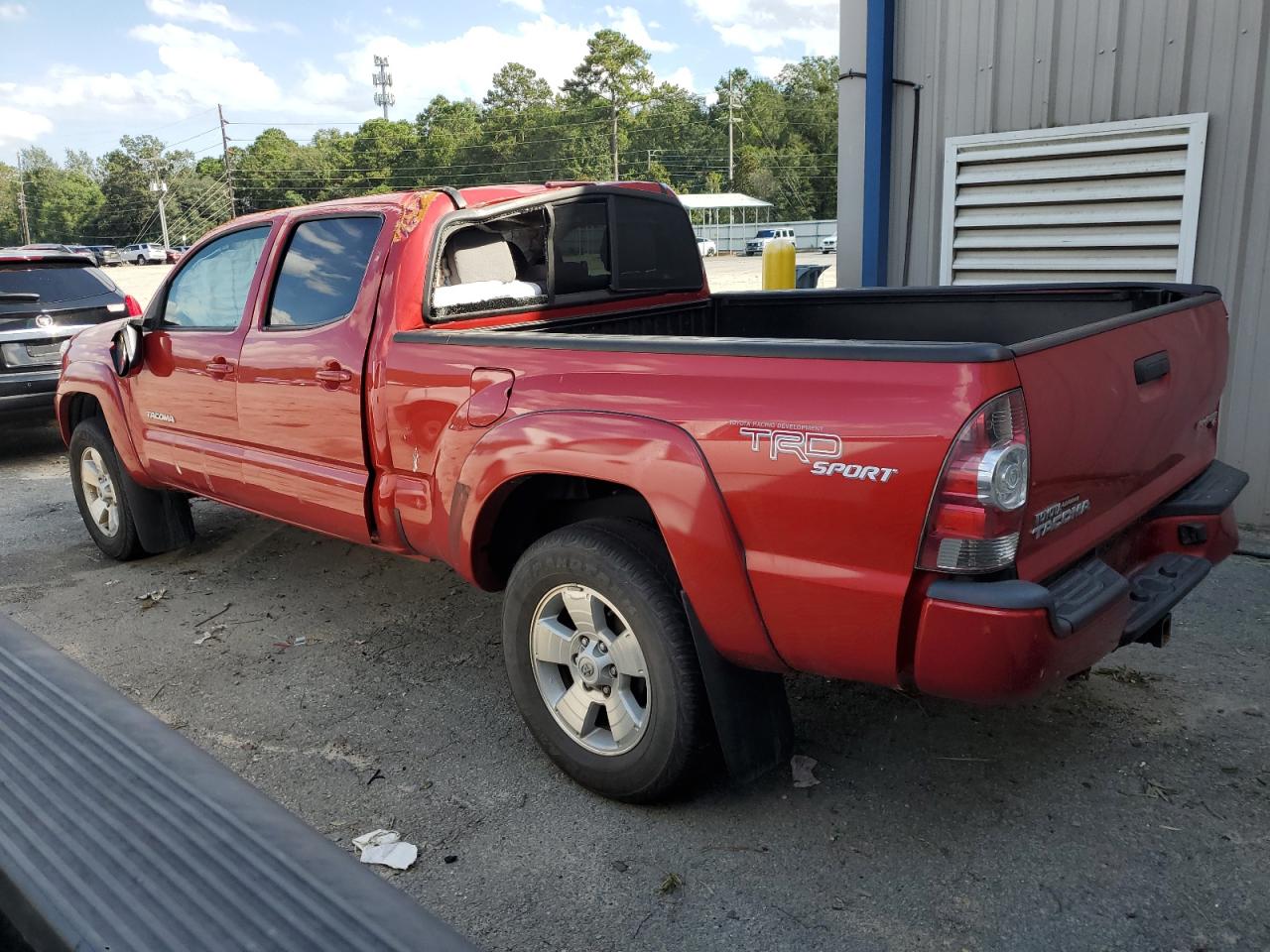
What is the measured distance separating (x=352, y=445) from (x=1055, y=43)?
479 centimetres

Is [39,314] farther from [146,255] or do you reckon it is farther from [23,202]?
[23,202]

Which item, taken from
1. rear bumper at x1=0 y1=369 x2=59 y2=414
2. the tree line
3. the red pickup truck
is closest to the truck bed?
the red pickup truck

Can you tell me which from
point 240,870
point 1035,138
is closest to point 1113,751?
point 240,870

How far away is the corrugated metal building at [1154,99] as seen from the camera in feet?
17.1

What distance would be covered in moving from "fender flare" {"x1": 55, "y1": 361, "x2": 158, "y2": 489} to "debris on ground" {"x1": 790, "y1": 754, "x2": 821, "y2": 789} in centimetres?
370

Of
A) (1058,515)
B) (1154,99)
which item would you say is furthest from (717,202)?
(1058,515)

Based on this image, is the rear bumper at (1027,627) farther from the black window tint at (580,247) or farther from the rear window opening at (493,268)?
the black window tint at (580,247)

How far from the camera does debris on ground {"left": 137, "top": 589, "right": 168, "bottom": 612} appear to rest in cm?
491

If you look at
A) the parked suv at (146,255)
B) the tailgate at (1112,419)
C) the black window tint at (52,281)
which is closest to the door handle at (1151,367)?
the tailgate at (1112,419)

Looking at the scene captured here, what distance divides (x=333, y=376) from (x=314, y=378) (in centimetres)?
14

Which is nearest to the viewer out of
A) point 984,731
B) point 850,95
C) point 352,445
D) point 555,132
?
point 984,731

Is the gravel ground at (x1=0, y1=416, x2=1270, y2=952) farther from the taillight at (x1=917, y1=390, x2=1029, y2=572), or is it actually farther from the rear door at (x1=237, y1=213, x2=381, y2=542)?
the taillight at (x1=917, y1=390, x2=1029, y2=572)

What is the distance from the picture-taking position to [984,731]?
3393mm

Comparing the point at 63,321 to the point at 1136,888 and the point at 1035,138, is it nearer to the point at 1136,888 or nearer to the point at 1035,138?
the point at 1035,138
